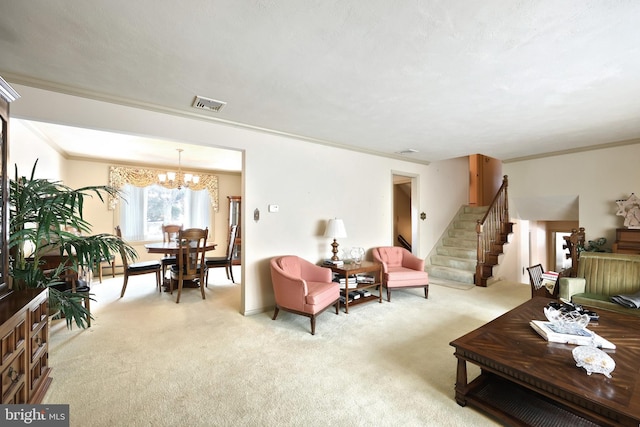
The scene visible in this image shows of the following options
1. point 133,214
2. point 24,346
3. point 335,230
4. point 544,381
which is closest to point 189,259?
point 335,230

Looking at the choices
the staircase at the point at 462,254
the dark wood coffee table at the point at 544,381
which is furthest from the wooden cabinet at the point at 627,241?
the dark wood coffee table at the point at 544,381

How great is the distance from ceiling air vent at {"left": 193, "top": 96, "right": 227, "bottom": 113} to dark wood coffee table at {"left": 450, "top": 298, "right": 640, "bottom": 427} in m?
2.98

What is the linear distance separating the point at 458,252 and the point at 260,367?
16.0ft

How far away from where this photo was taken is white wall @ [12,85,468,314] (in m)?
2.63

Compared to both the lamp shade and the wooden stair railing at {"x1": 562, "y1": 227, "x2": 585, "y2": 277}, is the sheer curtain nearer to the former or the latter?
the lamp shade

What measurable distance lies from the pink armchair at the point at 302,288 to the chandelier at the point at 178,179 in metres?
3.18

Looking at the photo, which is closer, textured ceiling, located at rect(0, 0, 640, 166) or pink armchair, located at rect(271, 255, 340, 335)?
textured ceiling, located at rect(0, 0, 640, 166)

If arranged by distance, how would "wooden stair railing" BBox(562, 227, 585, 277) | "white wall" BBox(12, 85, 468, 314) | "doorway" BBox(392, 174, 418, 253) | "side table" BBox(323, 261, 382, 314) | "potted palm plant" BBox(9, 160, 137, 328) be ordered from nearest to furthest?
1. "potted palm plant" BBox(9, 160, 137, 328)
2. "white wall" BBox(12, 85, 468, 314)
3. "side table" BBox(323, 261, 382, 314)
4. "wooden stair railing" BBox(562, 227, 585, 277)
5. "doorway" BBox(392, 174, 418, 253)

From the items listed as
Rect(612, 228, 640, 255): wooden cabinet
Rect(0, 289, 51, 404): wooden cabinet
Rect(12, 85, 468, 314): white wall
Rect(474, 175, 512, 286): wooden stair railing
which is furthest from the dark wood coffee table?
Rect(474, 175, 512, 286): wooden stair railing

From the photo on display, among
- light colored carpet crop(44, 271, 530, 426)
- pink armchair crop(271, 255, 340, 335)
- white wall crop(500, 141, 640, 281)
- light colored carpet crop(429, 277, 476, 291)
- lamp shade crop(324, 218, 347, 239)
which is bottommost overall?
light colored carpet crop(44, 271, 530, 426)

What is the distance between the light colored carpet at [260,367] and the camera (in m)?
1.76

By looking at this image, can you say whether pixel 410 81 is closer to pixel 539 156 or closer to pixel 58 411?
pixel 58 411

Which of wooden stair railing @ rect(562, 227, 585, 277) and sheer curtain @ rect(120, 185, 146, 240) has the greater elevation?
sheer curtain @ rect(120, 185, 146, 240)

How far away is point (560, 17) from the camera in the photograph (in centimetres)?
159
